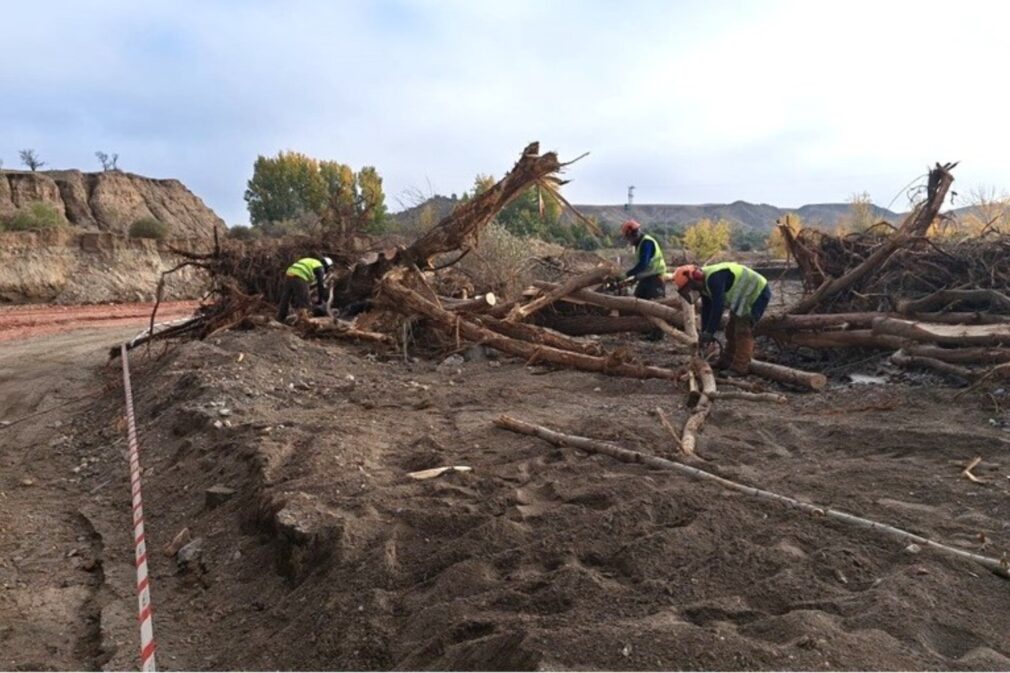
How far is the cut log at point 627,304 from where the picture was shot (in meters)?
9.81

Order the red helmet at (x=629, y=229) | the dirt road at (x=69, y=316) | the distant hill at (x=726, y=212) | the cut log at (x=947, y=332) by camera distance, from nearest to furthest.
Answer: the cut log at (x=947, y=332), the red helmet at (x=629, y=229), the dirt road at (x=69, y=316), the distant hill at (x=726, y=212)

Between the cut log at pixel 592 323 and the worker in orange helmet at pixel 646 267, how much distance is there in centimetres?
42

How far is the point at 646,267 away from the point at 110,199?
1542 inches

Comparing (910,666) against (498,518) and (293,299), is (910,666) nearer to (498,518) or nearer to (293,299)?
(498,518)

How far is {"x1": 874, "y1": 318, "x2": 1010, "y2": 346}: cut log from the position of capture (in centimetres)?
734

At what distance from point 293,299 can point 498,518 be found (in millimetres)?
8306

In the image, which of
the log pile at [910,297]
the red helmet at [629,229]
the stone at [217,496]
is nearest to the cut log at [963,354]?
the log pile at [910,297]

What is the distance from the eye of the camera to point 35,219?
97.5 feet

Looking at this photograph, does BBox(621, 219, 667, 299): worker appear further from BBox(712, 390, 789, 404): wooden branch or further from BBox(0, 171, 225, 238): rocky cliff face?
BBox(0, 171, 225, 238): rocky cliff face

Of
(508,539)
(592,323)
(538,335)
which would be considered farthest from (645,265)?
(508,539)

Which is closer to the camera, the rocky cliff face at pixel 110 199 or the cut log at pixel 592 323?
the cut log at pixel 592 323

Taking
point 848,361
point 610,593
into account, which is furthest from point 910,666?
point 848,361

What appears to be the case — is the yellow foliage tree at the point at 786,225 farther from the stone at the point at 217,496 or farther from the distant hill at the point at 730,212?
the distant hill at the point at 730,212

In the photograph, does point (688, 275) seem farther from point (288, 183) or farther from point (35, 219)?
point (288, 183)
